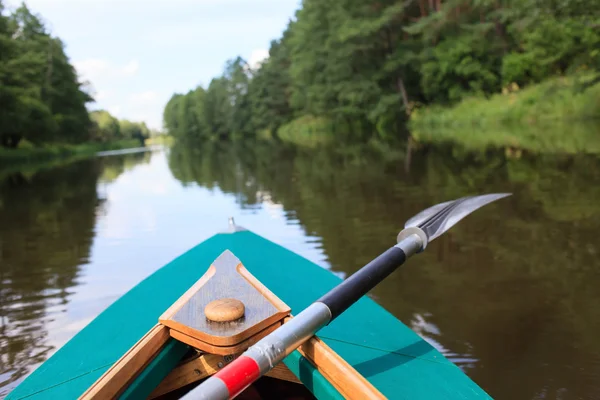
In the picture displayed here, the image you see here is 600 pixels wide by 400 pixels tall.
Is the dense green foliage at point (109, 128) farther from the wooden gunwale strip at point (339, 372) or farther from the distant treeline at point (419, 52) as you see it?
the wooden gunwale strip at point (339, 372)

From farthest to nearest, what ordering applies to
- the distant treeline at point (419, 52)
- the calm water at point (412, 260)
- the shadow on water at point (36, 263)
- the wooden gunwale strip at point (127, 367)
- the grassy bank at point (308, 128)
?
1. the grassy bank at point (308, 128)
2. the distant treeline at point (419, 52)
3. the shadow on water at point (36, 263)
4. the calm water at point (412, 260)
5. the wooden gunwale strip at point (127, 367)

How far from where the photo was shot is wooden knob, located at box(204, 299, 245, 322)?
1.90 meters

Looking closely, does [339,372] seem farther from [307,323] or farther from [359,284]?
[359,284]

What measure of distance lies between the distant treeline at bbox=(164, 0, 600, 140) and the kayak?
1658 centimetres

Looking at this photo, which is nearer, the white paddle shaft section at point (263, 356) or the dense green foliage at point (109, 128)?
the white paddle shaft section at point (263, 356)

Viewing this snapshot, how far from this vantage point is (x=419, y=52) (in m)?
31.4

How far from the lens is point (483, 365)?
126 inches

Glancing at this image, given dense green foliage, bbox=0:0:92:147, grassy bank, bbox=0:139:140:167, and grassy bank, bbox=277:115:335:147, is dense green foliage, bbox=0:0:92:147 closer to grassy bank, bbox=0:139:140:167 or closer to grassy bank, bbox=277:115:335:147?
grassy bank, bbox=0:139:140:167

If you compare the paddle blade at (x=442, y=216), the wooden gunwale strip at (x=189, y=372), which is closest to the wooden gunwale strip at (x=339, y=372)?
the wooden gunwale strip at (x=189, y=372)

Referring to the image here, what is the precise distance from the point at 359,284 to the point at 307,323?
0.40m

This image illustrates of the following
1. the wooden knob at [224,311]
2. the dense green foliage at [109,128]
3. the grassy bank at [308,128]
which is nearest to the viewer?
the wooden knob at [224,311]

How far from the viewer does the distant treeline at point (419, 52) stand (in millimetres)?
21606

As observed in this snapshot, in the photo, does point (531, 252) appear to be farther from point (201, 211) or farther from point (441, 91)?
point (441, 91)

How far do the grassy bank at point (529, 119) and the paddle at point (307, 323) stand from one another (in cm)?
1050
